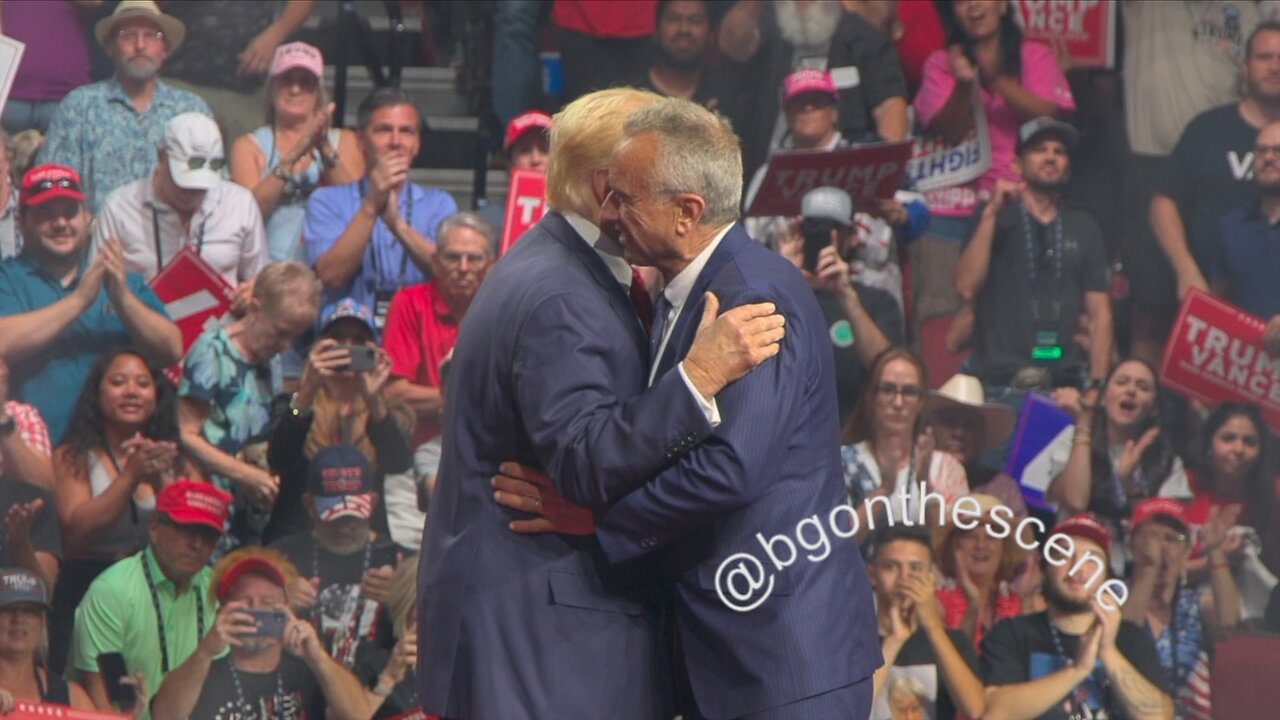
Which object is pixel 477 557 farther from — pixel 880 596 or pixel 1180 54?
pixel 1180 54

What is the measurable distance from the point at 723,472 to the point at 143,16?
364 centimetres

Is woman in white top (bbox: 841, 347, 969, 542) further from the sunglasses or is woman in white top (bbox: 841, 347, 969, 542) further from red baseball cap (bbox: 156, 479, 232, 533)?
the sunglasses

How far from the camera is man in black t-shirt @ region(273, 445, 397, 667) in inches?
224

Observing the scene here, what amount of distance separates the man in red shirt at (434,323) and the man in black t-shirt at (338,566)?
0.26 metres

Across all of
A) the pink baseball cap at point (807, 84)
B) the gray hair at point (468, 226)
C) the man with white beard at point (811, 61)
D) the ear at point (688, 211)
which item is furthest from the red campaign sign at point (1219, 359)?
the ear at point (688, 211)

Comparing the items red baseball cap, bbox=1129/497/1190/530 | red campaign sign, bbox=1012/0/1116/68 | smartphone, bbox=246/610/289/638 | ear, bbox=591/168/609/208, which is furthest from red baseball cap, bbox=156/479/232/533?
red campaign sign, bbox=1012/0/1116/68

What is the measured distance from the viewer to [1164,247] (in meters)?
5.95

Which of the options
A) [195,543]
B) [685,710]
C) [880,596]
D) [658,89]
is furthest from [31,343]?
[685,710]

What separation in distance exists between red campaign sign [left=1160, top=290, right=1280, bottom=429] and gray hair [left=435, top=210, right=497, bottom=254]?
2275 millimetres

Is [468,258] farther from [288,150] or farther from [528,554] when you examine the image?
[528,554]

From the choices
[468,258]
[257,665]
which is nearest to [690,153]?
[468,258]

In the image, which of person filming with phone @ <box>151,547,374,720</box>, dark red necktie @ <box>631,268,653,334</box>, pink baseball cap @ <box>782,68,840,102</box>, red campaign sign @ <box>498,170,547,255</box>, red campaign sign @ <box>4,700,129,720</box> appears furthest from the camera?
pink baseball cap @ <box>782,68,840,102</box>

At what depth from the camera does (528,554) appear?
3100mm

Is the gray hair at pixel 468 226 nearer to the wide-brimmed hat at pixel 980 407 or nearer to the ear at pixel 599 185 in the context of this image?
the wide-brimmed hat at pixel 980 407
